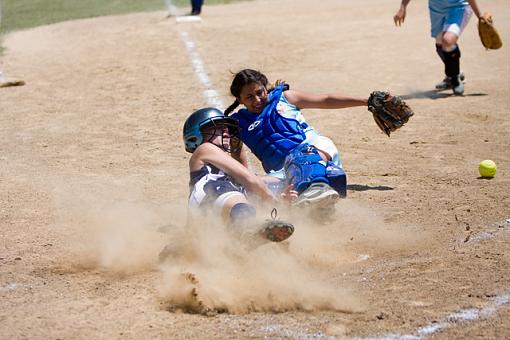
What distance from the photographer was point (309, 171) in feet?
19.4

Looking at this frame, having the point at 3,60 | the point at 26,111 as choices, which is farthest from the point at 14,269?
the point at 3,60

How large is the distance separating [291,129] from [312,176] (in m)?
0.80

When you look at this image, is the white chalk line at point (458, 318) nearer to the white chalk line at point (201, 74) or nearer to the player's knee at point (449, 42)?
the white chalk line at point (201, 74)

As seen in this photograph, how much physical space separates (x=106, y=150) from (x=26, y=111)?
2.55 m

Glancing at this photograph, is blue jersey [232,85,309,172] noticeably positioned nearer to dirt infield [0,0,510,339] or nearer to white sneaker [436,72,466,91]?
dirt infield [0,0,510,339]

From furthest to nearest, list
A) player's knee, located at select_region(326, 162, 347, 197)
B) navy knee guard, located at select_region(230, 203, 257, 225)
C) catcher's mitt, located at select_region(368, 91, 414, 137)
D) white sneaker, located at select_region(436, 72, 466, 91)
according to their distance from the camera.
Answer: white sneaker, located at select_region(436, 72, 466, 91), catcher's mitt, located at select_region(368, 91, 414, 137), player's knee, located at select_region(326, 162, 347, 197), navy knee guard, located at select_region(230, 203, 257, 225)

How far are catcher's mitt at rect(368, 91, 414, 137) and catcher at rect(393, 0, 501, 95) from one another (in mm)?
3896

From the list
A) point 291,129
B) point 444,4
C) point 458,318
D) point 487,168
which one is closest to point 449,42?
point 444,4

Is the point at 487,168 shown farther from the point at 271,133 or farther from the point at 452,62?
the point at 452,62

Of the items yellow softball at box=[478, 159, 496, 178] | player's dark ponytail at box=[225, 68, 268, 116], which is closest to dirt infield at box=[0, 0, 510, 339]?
yellow softball at box=[478, 159, 496, 178]

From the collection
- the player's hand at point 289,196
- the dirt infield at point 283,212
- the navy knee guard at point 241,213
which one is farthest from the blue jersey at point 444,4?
the navy knee guard at point 241,213

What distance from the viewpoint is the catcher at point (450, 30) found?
10516 mm

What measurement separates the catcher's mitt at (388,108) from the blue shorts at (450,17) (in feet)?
14.1

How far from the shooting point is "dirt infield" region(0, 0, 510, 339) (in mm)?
4172
